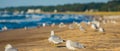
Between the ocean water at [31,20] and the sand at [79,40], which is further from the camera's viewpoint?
the ocean water at [31,20]

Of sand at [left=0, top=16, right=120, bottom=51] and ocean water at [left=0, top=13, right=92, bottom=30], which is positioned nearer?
sand at [left=0, top=16, right=120, bottom=51]

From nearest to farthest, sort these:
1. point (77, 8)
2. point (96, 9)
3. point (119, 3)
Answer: point (119, 3), point (96, 9), point (77, 8)

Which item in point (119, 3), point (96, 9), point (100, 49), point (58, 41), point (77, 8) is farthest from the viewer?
point (77, 8)

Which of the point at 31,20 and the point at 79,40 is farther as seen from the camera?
the point at 31,20

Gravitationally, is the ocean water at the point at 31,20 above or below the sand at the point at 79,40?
above

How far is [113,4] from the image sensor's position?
519 ft

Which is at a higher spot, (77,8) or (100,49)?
(77,8)

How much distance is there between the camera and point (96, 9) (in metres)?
181

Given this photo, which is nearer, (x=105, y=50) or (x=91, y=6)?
(x=105, y=50)

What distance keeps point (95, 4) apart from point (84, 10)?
31.3 feet

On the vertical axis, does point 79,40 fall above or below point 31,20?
below

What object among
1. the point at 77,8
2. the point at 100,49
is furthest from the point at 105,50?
the point at 77,8

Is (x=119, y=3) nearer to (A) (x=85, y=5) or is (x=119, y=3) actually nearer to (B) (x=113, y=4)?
(B) (x=113, y=4)

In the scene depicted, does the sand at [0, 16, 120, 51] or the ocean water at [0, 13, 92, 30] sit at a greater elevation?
the ocean water at [0, 13, 92, 30]
